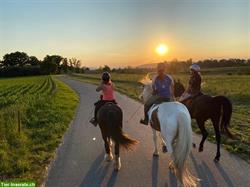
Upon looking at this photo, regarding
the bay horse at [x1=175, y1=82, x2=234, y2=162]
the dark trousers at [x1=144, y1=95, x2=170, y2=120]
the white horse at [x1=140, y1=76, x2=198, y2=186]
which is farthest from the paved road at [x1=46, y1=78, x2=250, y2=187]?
the dark trousers at [x1=144, y1=95, x2=170, y2=120]

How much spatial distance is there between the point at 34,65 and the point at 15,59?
11.1 meters

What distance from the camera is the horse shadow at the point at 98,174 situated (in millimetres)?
6609

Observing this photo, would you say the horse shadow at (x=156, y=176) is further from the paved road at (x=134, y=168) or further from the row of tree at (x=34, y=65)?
the row of tree at (x=34, y=65)

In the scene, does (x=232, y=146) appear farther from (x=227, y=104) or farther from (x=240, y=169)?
(x=240, y=169)

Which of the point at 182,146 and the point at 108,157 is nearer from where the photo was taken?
the point at 182,146

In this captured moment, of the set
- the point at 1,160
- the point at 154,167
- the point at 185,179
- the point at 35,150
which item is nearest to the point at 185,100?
the point at 154,167

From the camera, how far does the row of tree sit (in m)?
137

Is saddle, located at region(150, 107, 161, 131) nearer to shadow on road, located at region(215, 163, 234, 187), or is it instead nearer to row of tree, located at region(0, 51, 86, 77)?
shadow on road, located at region(215, 163, 234, 187)

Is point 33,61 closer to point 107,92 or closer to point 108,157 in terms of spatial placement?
point 107,92

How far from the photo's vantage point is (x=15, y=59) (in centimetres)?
16250

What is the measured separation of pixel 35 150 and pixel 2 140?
1.49 m

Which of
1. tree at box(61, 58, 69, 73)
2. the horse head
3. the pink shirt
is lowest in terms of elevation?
tree at box(61, 58, 69, 73)

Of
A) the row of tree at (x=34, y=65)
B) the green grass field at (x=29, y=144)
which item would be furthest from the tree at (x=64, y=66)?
the green grass field at (x=29, y=144)

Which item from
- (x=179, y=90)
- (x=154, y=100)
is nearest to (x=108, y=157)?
(x=154, y=100)
